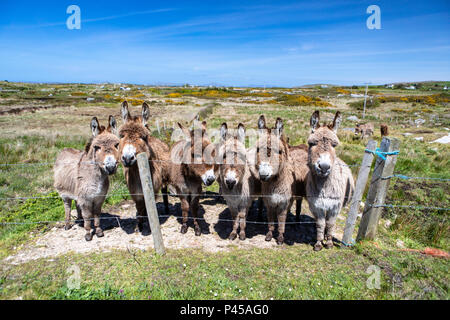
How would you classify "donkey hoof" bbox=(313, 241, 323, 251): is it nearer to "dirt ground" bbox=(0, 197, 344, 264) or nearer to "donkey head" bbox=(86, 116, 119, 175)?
"dirt ground" bbox=(0, 197, 344, 264)

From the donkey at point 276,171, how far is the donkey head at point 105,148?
2841 mm

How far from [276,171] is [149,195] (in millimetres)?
2494

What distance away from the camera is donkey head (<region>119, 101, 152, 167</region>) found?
420 cm

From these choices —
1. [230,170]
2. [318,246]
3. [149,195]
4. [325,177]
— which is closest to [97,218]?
[149,195]

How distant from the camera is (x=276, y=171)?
4.57m

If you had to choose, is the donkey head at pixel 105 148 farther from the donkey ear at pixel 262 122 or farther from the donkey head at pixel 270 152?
the donkey ear at pixel 262 122

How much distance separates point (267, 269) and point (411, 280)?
87.7 inches

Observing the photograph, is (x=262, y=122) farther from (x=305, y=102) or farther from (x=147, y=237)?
(x=305, y=102)

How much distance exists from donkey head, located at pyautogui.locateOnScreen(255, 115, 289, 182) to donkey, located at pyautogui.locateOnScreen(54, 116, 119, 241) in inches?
111

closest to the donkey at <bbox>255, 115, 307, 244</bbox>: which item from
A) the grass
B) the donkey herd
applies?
the donkey herd

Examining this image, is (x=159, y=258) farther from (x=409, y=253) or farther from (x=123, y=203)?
(x=409, y=253)
